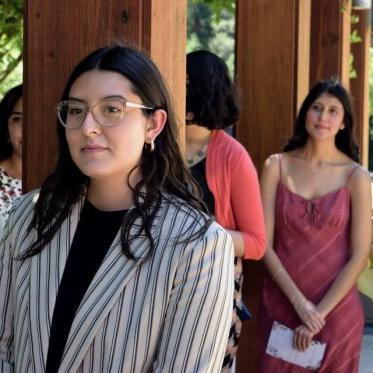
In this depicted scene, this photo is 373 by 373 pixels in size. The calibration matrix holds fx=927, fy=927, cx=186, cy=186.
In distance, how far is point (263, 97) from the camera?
5566 mm

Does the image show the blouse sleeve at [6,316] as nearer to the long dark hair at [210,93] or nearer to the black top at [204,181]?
the black top at [204,181]

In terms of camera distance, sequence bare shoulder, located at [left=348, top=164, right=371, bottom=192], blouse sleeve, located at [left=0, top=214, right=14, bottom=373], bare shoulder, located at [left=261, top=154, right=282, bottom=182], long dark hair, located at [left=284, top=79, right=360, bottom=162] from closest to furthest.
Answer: blouse sleeve, located at [left=0, top=214, right=14, bottom=373] < bare shoulder, located at [left=348, top=164, right=371, bottom=192] < bare shoulder, located at [left=261, top=154, right=282, bottom=182] < long dark hair, located at [left=284, top=79, right=360, bottom=162]

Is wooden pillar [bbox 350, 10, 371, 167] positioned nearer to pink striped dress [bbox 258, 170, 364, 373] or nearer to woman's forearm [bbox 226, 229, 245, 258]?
pink striped dress [bbox 258, 170, 364, 373]

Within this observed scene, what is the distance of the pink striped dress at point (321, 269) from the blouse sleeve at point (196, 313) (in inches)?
99.7

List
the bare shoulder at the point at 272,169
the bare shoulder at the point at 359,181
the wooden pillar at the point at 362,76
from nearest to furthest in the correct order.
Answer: the bare shoulder at the point at 359,181 < the bare shoulder at the point at 272,169 < the wooden pillar at the point at 362,76

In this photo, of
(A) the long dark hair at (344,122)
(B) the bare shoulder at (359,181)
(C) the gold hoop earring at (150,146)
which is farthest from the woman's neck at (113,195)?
(A) the long dark hair at (344,122)

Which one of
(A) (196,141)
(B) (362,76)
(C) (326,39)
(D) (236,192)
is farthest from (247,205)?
(B) (362,76)

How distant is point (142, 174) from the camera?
97.4 inches

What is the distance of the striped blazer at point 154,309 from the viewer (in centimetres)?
226

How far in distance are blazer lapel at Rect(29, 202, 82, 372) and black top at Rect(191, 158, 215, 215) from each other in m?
1.62

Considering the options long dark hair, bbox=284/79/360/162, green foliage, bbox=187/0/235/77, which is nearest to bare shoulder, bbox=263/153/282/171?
long dark hair, bbox=284/79/360/162

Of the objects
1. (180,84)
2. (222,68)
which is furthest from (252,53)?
(180,84)

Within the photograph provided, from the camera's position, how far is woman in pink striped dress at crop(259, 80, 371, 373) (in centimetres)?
475

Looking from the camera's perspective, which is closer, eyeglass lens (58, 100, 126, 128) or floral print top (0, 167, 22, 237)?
eyeglass lens (58, 100, 126, 128)
